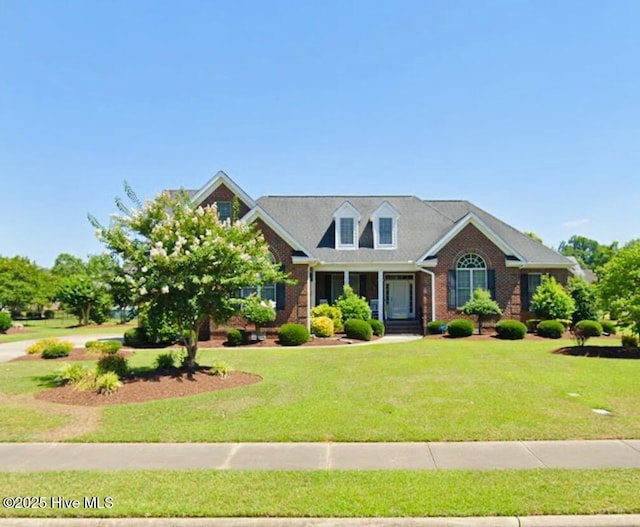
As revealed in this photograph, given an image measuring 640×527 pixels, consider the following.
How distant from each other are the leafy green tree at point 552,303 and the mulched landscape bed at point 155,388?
16765mm

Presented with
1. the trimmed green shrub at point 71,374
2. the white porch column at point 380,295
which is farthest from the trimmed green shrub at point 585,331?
the trimmed green shrub at point 71,374

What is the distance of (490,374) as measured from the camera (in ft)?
39.7

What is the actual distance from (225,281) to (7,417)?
4.79 m

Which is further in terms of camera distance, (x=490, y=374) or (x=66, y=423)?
(x=490, y=374)

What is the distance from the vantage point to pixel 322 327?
859 inches

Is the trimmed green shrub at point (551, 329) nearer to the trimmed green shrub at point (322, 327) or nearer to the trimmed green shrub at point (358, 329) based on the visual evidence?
the trimmed green shrub at point (358, 329)

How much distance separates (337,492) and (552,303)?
21.0m

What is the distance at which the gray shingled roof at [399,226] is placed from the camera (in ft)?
84.3

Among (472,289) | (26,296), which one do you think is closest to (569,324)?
(472,289)

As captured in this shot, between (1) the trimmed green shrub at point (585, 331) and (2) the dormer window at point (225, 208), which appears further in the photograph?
(2) the dormer window at point (225, 208)

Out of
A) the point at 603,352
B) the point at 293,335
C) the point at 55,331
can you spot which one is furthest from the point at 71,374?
the point at 55,331

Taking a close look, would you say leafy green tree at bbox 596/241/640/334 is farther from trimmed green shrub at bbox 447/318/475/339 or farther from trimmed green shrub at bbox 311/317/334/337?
trimmed green shrub at bbox 311/317/334/337

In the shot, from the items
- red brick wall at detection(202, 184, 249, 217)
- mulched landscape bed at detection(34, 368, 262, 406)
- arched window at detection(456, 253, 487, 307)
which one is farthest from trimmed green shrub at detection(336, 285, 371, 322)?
mulched landscape bed at detection(34, 368, 262, 406)

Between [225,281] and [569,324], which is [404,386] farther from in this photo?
[569,324]
